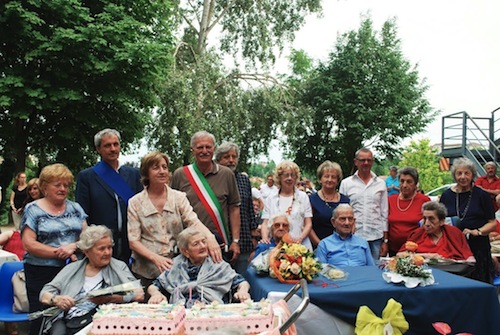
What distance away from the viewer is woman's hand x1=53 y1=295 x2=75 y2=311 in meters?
3.36

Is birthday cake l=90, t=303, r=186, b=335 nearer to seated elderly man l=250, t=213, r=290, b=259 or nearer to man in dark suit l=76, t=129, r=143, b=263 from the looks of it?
man in dark suit l=76, t=129, r=143, b=263

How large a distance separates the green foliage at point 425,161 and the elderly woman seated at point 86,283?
2594cm

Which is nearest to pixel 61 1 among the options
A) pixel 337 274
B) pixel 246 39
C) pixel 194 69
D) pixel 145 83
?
pixel 145 83

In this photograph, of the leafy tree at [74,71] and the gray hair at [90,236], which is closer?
the gray hair at [90,236]

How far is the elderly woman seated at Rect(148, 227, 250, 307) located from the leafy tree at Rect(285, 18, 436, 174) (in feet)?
62.6

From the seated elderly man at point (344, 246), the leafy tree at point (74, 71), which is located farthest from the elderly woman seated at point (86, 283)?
the leafy tree at point (74, 71)

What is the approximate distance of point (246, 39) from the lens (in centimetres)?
2095

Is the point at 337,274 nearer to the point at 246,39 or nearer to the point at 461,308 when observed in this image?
the point at 461,308

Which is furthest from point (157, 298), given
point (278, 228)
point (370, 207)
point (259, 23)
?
point (259, 23)

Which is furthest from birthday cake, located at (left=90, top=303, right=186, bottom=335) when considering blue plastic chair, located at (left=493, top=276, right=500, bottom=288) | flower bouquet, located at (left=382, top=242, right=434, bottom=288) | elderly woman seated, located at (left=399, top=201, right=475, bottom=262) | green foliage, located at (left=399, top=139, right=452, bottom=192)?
green foliage, located at (left=399, top=139, right=452, bottom=192)

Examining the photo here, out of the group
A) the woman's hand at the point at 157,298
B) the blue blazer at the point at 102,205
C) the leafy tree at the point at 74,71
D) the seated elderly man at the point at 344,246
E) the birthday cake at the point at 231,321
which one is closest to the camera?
the birthday cake at the point at 231,321

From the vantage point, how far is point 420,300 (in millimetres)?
3541

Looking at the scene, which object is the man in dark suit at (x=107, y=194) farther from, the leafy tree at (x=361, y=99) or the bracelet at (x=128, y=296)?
the leafy tree at (x=361, y=99)

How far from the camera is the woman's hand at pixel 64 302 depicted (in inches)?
132
